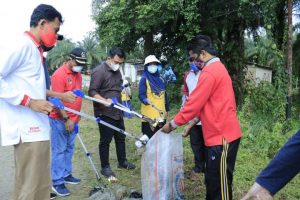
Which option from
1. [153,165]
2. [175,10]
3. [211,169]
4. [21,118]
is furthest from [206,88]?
[175,10]

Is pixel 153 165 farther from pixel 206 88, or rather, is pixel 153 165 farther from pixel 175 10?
pixel 175 10

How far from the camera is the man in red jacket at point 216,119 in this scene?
3.43 meters

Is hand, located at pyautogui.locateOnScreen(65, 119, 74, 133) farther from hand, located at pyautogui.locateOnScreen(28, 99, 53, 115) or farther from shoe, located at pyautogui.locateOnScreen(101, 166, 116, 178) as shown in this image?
hand, located at pyautogui.locateOnScreen(28, 99, 53, 115)

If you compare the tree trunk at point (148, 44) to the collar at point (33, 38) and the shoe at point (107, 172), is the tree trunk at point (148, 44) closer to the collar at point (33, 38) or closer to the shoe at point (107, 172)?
the shoe at point (107, 172)

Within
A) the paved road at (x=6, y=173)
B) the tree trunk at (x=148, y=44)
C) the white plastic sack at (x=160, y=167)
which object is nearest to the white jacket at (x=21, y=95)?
the white plastic sack at (x=160, y=167)

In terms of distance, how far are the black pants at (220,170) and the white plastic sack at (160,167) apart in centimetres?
54

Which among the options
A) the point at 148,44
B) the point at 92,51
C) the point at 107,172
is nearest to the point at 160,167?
the point at 107,172

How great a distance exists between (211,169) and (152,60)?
274 centimetres

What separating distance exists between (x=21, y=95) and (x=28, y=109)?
16cm

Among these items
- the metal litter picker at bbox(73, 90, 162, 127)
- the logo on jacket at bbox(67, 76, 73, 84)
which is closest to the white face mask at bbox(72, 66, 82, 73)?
the logo on jacket at bbox(67, 76, 73, 84)

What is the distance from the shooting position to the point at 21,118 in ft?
9.70

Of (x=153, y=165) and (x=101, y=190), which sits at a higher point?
(x=153, y=165)

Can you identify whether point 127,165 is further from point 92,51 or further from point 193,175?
point 92,51

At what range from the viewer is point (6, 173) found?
19.5 ft
